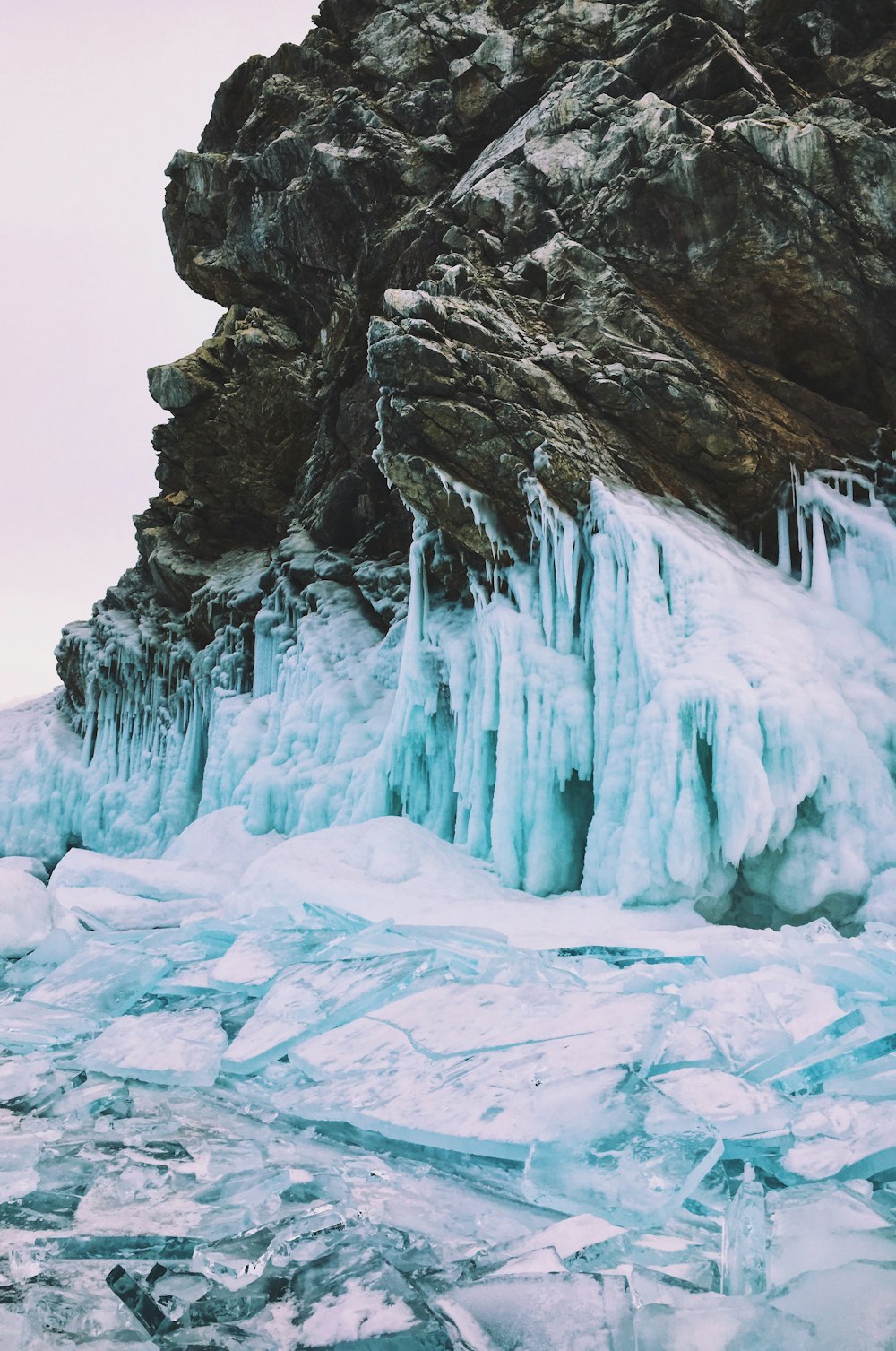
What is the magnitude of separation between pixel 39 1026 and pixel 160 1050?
1.30 m

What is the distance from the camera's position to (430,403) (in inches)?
408

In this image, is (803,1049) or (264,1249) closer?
(264,1249)

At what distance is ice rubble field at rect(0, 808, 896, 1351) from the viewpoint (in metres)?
2.13

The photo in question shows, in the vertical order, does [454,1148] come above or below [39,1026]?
above

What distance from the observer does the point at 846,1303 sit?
6.78ft

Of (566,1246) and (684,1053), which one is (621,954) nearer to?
(684,1053)

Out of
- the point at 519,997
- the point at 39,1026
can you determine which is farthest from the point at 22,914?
the point at 519,997

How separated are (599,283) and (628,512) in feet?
12.3

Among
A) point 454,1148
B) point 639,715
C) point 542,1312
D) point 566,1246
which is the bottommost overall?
point 454,1148

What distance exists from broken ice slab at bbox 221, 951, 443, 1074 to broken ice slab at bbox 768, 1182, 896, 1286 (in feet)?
7.78

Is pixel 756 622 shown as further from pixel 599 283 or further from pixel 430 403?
pixel 599 283

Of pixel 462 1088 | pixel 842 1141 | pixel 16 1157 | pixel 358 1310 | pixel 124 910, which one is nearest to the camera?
pixel 358 1310

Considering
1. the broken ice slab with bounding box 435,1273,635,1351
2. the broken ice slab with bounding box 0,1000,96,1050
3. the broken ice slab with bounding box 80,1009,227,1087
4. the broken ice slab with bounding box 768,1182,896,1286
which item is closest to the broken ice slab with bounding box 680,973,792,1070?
the broken ice slab with bounding box 768,1182,896,1286

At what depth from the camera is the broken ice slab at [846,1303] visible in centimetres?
194
